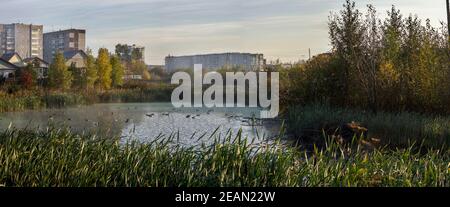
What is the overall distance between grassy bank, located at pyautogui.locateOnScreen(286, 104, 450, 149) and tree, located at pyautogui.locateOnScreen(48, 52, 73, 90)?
14.5 m

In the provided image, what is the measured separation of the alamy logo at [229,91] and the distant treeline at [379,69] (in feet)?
5.50

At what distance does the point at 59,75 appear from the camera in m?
23.4

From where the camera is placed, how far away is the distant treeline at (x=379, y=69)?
1134 centimetres

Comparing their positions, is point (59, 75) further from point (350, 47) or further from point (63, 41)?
point (63, 41)

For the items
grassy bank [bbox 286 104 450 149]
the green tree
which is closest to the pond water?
grassy bank [bbox 286 104 450 149]

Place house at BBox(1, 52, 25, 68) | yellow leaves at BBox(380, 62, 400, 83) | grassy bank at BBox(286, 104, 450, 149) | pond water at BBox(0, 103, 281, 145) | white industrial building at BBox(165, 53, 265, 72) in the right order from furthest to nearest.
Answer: house at BBox(1, 52, 25, 68) → white industrial building at BBox(165, 53, 265, 72) → yellow leaves at BBox(380, 62, 400, 83) → pond water at BBox(0, 103, 281, 145) → grassy bank at BBox(286, 104, 450, 149)

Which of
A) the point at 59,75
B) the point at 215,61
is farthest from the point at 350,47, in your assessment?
the point at 215,61

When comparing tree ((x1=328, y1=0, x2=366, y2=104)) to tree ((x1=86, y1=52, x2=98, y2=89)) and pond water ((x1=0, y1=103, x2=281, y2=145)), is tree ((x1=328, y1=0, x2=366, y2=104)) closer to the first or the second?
pond water ((x1=0, y1=103, x2=281, y2=145))

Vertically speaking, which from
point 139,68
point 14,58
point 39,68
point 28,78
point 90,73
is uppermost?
point 14,58

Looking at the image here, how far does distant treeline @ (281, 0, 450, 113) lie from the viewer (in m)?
11.3

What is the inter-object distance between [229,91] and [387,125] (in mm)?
14933

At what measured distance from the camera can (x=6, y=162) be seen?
14.3 ft
